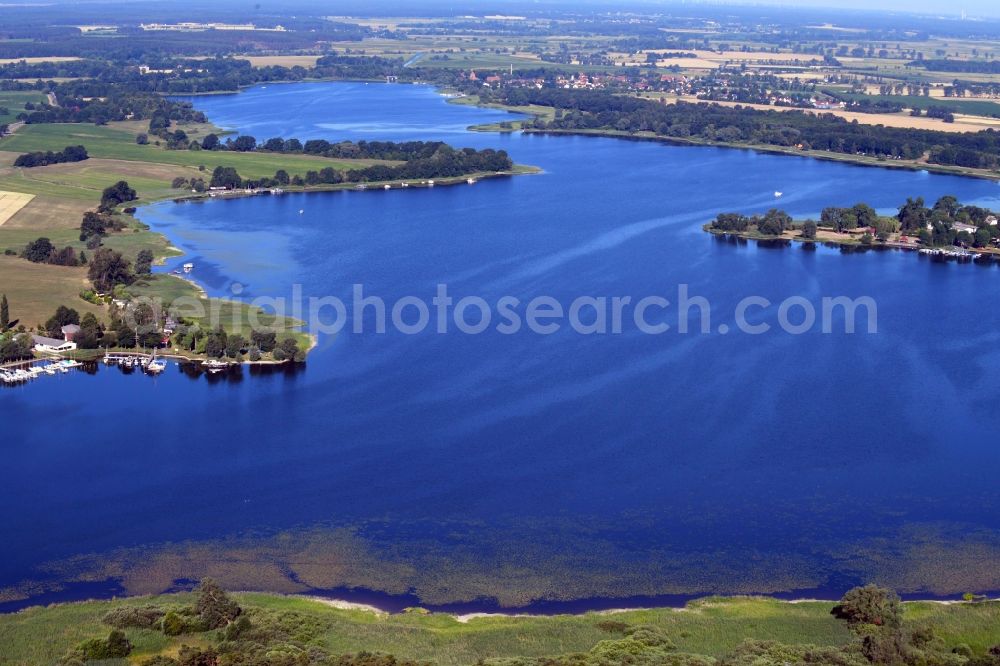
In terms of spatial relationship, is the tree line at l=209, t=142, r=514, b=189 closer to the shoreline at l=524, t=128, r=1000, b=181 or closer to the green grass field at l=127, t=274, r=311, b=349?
the shoreline at l=524, t=128, r=1000, b=181

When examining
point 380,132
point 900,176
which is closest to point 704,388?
point 900,176

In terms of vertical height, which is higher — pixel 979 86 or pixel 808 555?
pixel 979 86

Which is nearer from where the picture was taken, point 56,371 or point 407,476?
point 407,476

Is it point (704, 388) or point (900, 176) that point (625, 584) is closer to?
point (704, 388)

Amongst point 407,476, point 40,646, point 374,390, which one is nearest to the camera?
point 40,646

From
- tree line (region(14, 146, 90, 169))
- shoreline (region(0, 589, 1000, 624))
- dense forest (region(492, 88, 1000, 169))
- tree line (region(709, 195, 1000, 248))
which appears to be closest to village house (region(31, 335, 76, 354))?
shoreline (region(0, 589, 1000, 624))

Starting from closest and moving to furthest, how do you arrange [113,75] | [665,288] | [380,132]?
[665,288]
[380,132]
[113,75]

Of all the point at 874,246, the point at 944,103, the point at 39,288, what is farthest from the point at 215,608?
the point at 944,103

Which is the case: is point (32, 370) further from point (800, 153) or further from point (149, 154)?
point (800, 153)
